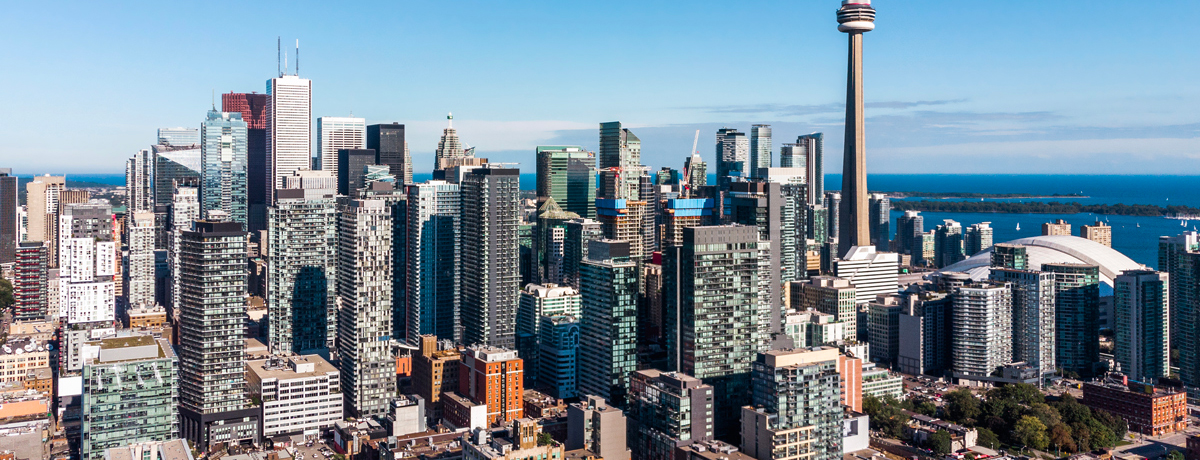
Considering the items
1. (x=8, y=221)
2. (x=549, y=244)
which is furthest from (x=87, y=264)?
(x=549, y=244)

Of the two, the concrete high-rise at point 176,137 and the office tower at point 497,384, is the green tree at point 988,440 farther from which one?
the concrete high-rise at point 176,137

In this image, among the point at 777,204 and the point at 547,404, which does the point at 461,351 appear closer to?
the point at 547,404

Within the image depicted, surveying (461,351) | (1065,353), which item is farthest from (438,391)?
(1065,353)

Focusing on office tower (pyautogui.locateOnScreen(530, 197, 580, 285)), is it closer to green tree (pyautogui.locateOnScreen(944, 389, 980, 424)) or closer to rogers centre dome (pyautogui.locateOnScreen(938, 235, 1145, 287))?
green tree (pyautogui.locateOnScreen(944, 389, 980, 424))

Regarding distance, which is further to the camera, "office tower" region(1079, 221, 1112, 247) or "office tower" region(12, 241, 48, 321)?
"office tower" region(1079, 221, 1112, 247)

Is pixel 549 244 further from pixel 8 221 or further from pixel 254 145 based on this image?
pixel 254 145

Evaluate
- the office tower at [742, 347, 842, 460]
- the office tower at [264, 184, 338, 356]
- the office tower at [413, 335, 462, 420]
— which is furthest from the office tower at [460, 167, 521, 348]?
the office tower at [742, 347, 842, 460]
